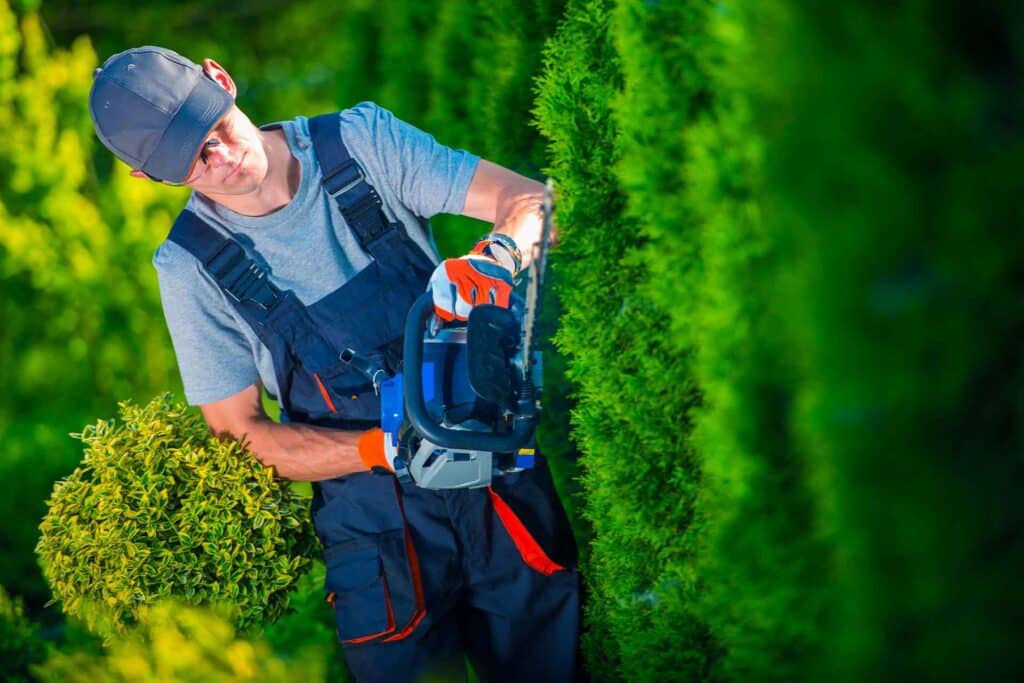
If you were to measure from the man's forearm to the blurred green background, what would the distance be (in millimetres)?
556

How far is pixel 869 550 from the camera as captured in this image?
119 cm

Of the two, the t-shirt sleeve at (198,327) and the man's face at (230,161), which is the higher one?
the man's face at (230,161)

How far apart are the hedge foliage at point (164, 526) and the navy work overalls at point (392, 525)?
0.21 meters

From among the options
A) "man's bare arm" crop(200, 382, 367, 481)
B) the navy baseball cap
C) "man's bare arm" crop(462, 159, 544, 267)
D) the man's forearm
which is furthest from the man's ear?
the man's forearm

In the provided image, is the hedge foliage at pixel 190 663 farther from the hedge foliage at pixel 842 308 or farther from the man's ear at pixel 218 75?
the man's ear at pixel 218 75

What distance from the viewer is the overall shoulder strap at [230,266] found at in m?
2.38

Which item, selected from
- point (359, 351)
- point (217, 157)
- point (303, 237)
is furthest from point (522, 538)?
point (217, 157)

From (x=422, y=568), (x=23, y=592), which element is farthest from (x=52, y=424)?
(x=422, y=568)

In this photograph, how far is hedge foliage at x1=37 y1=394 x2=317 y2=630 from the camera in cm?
246

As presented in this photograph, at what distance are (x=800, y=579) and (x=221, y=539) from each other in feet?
5.52

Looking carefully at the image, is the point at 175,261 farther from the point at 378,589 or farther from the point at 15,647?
the point at 15,647

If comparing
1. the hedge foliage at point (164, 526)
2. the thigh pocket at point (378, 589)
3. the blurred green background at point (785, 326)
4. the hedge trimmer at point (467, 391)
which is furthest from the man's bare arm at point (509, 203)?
Result: the hedge foliage at point (164, 526)

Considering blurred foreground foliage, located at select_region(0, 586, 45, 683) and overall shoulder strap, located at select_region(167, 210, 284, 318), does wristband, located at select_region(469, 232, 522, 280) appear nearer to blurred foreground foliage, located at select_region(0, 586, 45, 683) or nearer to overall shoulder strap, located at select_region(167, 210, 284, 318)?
overall shoulder strap, located at select_region(167, 210, 284, 318)

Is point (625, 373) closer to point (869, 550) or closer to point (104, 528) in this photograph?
point (869, 550)
